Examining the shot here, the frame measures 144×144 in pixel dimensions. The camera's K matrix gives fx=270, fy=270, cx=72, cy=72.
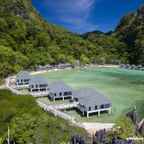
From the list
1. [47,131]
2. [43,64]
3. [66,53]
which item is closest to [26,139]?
[47,131]

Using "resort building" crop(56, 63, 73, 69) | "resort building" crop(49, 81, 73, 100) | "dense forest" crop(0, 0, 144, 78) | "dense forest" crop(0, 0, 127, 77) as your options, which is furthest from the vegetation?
"resort building" crop(56, 63, 73, 69)

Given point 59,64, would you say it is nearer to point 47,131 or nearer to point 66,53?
point 66,53

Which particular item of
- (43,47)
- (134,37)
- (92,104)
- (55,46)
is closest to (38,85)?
(92,104)

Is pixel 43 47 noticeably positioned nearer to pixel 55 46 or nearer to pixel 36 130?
pixel 55 46

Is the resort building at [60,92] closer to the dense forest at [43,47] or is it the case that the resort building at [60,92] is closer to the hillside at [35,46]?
the dense forest at [43,47]

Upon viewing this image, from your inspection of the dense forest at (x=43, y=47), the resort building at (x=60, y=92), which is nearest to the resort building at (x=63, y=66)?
the dense forest at (x=43, y=47)

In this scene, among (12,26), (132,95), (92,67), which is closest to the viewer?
(132,95)
